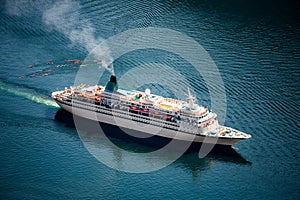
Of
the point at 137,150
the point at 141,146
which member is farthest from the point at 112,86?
the point at 137,150

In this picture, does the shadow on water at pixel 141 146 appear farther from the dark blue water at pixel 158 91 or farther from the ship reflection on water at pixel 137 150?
the dark blue water at pixel 158 91

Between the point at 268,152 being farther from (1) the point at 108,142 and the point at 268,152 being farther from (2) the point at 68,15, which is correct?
(2) the point at 68,15

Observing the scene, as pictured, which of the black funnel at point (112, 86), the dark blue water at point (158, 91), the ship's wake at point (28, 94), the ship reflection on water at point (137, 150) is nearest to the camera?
the dark blue water at point (158, 91)

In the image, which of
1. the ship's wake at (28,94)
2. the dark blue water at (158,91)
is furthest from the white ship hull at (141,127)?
the dark blue water at (158,91)

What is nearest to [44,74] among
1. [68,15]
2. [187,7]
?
[68,15]

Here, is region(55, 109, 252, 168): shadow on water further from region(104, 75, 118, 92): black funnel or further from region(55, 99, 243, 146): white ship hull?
region(104, 75, 118, 92): black funnel
